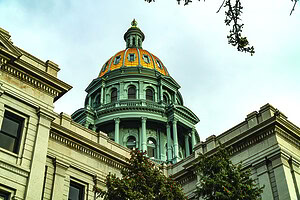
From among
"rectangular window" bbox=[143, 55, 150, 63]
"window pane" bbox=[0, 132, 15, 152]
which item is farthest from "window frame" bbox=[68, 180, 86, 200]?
"rectangular window" bbox=[143, 55, 150, 63]

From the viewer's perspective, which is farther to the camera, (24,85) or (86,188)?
(86,188)

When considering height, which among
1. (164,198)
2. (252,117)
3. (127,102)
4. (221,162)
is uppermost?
(127,102)

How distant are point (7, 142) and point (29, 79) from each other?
394cm

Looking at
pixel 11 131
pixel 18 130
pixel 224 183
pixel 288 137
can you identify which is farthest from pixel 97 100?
pixel 224 183

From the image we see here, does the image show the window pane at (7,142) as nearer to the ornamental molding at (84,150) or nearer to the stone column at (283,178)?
the ornamental molding at (84,150)

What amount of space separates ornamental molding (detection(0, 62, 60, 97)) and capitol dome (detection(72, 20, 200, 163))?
27160mm

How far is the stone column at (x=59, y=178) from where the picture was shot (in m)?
23.8

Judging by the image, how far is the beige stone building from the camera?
69.1 ft

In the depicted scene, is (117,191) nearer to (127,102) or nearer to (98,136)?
(98,136)

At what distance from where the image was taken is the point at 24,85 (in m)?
23.2

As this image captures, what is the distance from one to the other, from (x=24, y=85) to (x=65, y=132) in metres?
4.09

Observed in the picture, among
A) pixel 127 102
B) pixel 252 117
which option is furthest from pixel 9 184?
pixel 127 102

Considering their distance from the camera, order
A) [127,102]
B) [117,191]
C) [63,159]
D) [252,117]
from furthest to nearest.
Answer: [127,102]
[252,117]
[63,159]
[117,191]

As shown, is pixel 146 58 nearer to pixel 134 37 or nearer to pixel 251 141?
pixel 134 37
